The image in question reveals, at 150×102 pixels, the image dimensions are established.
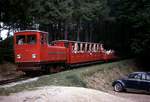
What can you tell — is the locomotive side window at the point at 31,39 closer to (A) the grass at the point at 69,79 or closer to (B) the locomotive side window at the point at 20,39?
(B) the locomotive side window at the point at 20,39

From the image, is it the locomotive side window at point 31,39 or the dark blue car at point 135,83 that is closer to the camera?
the dark blue car at point 135,83

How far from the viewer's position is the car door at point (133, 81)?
26.8 m

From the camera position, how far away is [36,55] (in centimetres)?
2741

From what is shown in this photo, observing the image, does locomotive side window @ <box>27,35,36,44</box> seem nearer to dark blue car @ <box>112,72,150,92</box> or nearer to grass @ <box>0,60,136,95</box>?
grass @ <box>0,60,136,95</box>

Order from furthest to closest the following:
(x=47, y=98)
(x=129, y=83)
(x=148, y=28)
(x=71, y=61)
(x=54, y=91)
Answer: (x=148, y=28), (x=71, y=61), (x=129, y=83), (x=54, y=91), (x=47, y=98)

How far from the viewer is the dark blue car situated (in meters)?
26.4

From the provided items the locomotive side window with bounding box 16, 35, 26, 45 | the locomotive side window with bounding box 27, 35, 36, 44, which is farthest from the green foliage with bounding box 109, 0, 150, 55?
Result: the locomotive side window with bounding box 16, 35, 26, 45

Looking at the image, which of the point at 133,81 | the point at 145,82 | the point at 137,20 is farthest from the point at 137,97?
the point at 137,20

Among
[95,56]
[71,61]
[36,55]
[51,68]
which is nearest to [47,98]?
[36,55]

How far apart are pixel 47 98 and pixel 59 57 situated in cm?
1732

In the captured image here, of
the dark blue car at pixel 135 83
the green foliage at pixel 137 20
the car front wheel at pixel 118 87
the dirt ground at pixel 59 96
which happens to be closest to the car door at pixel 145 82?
the dark blue car at pixel 135 83

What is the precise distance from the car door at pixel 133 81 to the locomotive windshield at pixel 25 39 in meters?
7.34

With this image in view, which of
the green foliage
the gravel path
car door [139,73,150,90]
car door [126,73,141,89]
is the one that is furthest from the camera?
the green foliage

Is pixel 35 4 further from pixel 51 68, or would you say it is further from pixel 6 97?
pixel 6 97
